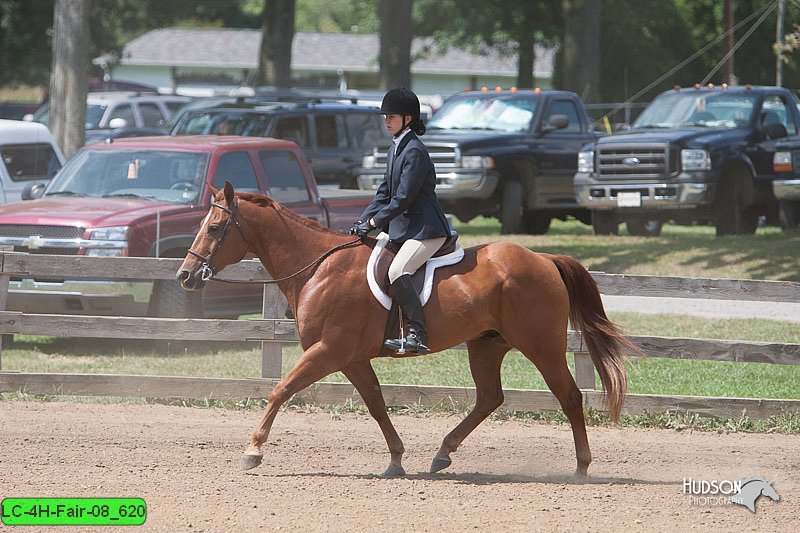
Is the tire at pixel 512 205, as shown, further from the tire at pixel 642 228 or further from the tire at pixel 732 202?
the tire at pixel 732 202

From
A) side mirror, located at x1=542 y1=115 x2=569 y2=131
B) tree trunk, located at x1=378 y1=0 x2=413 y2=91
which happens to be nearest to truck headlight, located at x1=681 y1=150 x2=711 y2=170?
side mirror, located at x1=542 y1=115 x2=569 y2=131

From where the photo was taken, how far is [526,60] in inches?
1802

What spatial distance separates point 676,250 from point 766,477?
1060 cm

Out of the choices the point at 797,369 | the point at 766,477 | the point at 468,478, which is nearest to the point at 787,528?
the point at 766,477

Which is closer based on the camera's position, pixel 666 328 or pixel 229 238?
pixel 229 238

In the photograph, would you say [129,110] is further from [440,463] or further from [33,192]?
[440,463]

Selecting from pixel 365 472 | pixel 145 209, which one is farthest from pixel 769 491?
pixel 145 209

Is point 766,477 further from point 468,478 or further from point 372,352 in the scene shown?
point 372,352

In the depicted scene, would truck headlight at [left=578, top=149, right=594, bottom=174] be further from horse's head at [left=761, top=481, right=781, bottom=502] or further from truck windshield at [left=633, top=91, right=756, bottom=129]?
horse's head at [left=761, top=481, right=781, bottom=502]

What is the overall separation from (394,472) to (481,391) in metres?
0.84

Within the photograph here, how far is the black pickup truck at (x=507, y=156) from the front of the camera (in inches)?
793

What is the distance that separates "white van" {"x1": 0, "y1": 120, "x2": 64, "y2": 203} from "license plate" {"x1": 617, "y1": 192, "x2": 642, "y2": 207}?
8453mm

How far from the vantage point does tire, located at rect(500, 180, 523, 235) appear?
68.4ft

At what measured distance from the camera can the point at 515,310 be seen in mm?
8047
